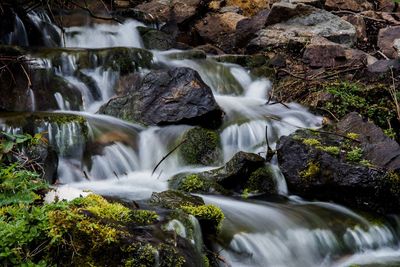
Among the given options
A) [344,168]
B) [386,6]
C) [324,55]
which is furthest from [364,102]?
[386,6]

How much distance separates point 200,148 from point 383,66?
5.18 metres

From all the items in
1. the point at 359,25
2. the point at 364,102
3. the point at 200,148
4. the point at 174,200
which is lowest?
the point at 200,148

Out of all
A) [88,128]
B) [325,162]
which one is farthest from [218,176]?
[88,128]

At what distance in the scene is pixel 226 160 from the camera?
24.8 ft

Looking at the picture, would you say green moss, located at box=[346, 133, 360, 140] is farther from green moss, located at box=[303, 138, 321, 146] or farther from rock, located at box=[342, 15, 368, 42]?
rock, located at box=[342, 15, 368, 42]

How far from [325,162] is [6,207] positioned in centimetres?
460

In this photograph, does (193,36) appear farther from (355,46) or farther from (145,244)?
(145,244)

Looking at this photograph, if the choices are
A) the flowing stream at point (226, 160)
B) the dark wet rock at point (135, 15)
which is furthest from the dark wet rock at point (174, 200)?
the dark wet rock at point (135, 15)

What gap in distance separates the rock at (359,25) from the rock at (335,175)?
28.0 ft

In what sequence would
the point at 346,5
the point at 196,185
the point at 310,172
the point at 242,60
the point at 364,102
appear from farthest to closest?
the point at 346,5 < the point at 242,60 < the point at 364,102 < the point at 310,172 < the point at 196,185

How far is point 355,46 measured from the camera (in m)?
13.6

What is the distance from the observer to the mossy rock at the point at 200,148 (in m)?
7.30

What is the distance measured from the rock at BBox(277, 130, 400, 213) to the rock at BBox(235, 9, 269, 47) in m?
7.86

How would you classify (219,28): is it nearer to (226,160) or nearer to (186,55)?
(186,55)
